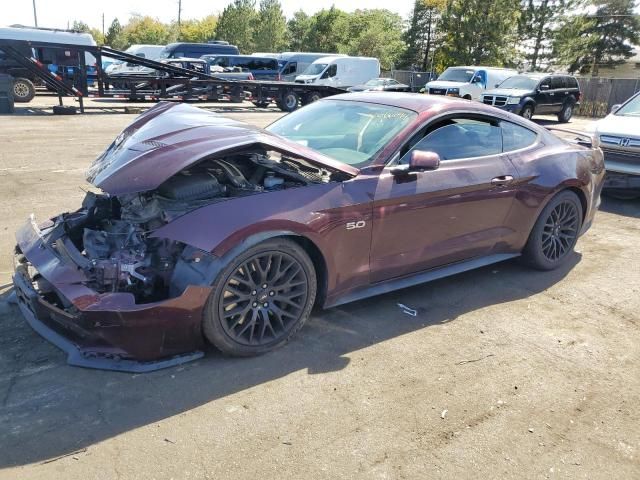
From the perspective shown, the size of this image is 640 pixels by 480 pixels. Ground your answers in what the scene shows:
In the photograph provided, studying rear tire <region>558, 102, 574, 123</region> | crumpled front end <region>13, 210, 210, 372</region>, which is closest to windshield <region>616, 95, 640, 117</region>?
crumpled front end <region>13, 210, 210, 372</region>

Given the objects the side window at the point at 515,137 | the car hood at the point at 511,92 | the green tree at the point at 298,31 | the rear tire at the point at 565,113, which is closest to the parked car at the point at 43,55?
the car hood at the point at 511,92

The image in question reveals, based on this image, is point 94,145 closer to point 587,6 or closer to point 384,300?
point 384,300

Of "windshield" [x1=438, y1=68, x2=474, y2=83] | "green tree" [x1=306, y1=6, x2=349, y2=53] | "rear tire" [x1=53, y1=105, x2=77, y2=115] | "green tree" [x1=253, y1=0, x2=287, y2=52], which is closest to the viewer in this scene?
"rear tire" [x1=53, y1=105, x2=77, y2=115]

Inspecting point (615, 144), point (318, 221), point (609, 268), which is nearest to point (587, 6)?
point (615, 144)

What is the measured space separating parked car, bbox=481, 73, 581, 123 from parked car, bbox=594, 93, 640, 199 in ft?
35.0

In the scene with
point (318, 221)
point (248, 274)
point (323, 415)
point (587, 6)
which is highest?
point (587, 6)

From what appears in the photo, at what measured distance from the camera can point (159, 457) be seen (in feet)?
8.07

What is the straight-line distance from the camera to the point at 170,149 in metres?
3.28

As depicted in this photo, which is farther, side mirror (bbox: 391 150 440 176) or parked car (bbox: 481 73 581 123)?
parked car (bbox: 481 73 581 123)

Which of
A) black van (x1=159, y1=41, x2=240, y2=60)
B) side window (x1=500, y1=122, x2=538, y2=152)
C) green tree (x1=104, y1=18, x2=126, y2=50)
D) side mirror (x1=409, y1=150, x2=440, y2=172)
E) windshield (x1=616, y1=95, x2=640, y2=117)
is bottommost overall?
side mirror (x1=409, y1=150, x2=440, y2=172)

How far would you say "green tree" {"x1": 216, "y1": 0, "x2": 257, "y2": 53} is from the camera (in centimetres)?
5516

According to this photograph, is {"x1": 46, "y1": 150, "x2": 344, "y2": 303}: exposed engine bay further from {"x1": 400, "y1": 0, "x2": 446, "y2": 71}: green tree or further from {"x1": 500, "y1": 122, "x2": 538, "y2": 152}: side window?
{"x1": 400, "y1": 0, "x2": 446, "y2": 71}: green tree

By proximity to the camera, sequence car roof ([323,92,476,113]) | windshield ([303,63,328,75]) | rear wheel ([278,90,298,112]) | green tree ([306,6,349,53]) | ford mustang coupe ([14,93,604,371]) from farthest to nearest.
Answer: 1. green tree ([306,6,349,53])
2. windshield ([303,63,328,75])
3. rear wheel ([278,90,298,112])
4. car roof ([323,92,476,113])
5. ford mustang coupe ([14,93,604,371])

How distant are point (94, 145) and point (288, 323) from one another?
8.99 meters
